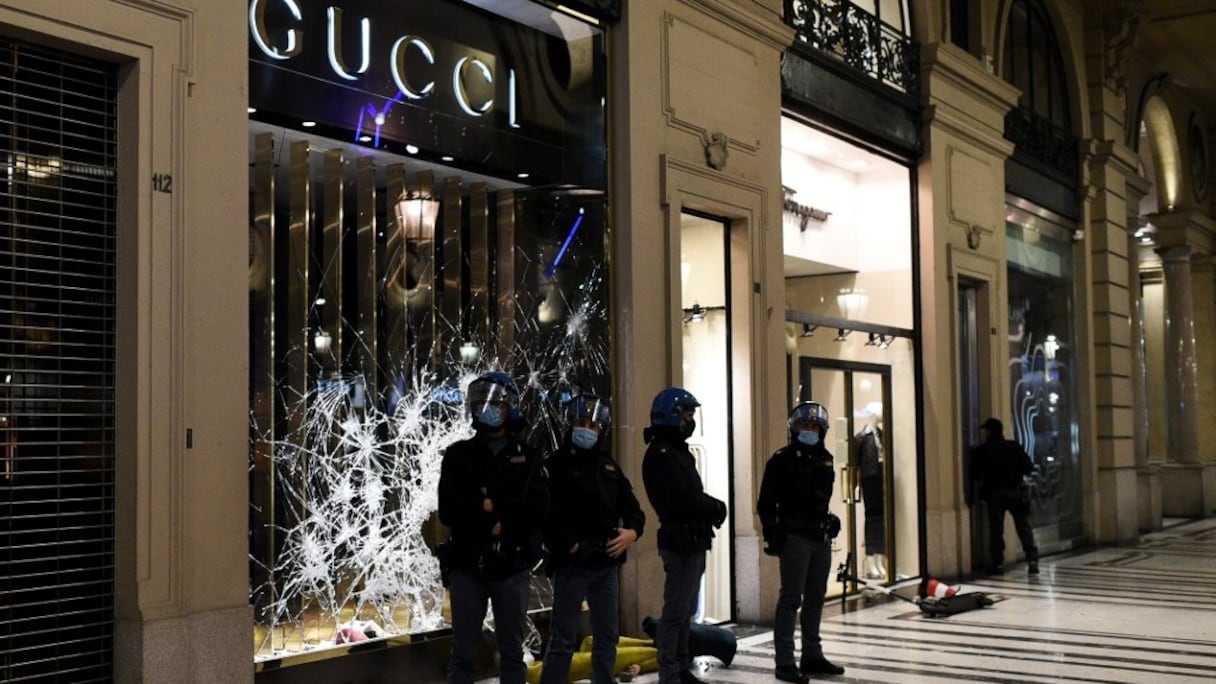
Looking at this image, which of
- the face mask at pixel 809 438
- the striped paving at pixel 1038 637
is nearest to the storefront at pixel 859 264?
the striped paving at pixel 1038 637

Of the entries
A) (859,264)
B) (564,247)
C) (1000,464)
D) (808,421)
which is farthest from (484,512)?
(1000,464)

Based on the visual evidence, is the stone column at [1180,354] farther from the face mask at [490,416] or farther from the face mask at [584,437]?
the face mask at [490,416]

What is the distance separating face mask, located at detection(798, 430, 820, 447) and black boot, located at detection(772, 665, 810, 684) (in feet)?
4.35

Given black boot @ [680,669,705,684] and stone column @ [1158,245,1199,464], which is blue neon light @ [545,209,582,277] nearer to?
black boot @ [680,669,705,684]

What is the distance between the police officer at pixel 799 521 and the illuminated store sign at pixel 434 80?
2.32 metres

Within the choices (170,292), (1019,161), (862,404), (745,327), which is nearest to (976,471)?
(862,404)

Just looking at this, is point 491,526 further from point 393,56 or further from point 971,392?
→ point 971,392

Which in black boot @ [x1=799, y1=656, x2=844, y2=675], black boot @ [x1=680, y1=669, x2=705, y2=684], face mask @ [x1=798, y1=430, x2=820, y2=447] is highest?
face mask @ [x1=798, y1=430, x2=820, y2=447]

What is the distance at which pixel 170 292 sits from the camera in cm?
606

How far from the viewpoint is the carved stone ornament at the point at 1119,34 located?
59.4 ft

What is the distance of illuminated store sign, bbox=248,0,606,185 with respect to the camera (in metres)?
6.86

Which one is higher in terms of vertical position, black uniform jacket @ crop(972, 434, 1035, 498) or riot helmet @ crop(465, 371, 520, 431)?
riot helmet @ crop(465, 371, 520, 431)

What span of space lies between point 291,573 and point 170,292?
5.26ft

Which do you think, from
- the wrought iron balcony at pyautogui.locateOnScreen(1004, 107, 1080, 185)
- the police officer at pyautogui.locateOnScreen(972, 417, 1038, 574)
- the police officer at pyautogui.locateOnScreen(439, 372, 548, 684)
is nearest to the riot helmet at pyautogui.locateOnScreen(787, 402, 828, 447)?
the police officer at pyautogui.locateOnScreen(439, 372, 548, 684)
